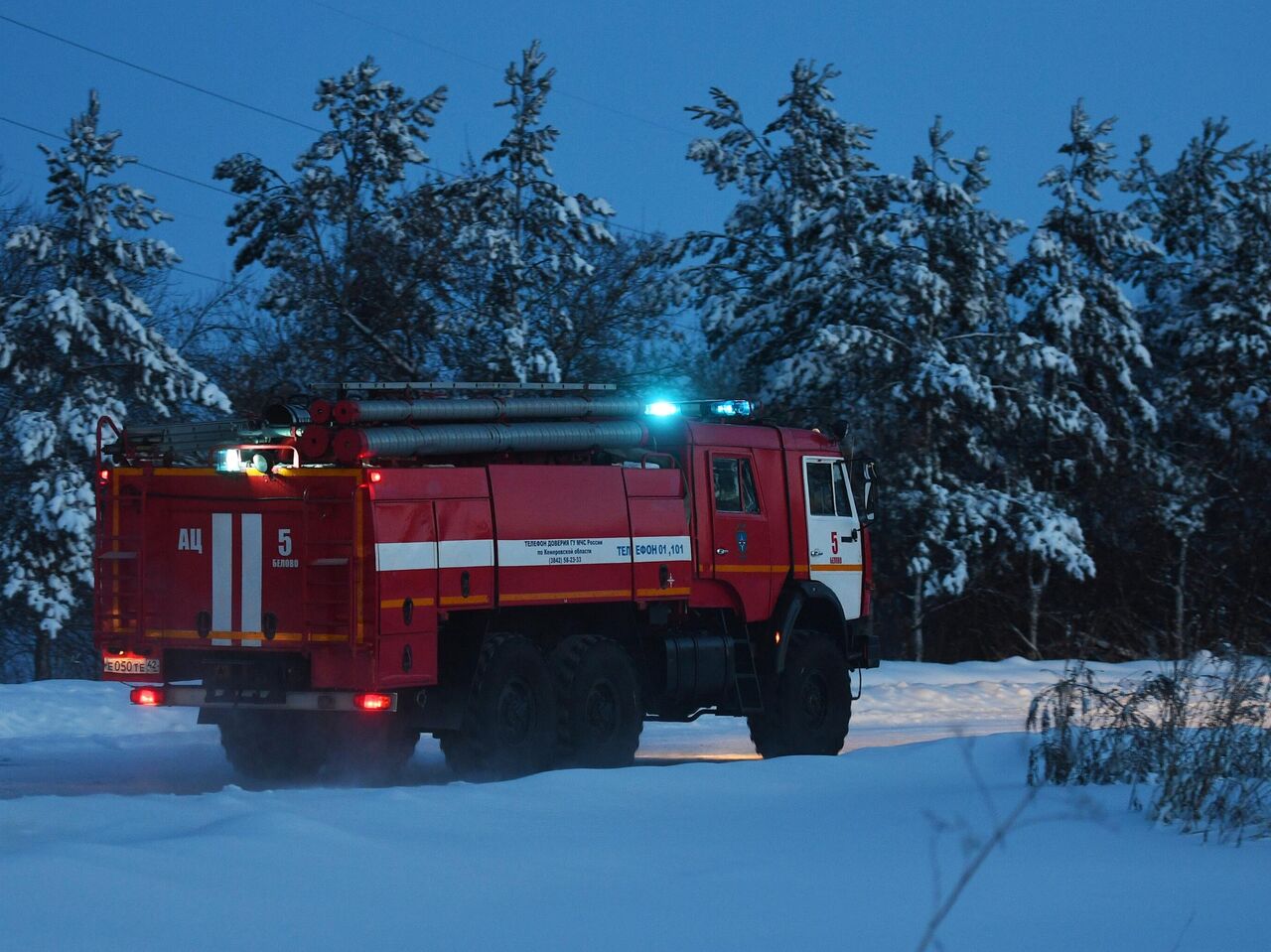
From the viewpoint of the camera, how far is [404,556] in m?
11.5

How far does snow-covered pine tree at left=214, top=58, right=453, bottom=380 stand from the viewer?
26.4m

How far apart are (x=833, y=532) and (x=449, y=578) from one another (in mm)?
4997

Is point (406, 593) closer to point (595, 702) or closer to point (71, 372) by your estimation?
point (595, 702)

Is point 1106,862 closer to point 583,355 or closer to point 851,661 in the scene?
point 851,661

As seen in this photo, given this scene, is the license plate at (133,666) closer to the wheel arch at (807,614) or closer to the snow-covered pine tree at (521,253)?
the wheel arch at (807,614)

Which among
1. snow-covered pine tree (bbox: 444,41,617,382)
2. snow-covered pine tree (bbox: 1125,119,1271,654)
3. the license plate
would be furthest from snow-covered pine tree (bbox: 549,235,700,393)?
the license plate

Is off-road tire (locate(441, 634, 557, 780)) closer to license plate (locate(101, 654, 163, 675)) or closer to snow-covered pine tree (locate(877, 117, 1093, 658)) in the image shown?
license plate (locate(101, 654, 163, 675))

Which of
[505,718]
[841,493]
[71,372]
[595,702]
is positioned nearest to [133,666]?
[505,718]

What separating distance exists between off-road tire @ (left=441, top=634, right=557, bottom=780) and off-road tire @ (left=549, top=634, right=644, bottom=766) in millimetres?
118

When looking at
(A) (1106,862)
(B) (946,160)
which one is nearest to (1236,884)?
(A) (1106,862)

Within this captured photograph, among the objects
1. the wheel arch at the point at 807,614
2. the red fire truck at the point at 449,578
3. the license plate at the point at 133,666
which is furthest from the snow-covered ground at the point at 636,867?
the wheel arch at the point at 807,614

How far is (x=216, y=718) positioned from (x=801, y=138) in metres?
19.4

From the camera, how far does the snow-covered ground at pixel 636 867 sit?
6160mm

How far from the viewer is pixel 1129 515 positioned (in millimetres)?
30859
